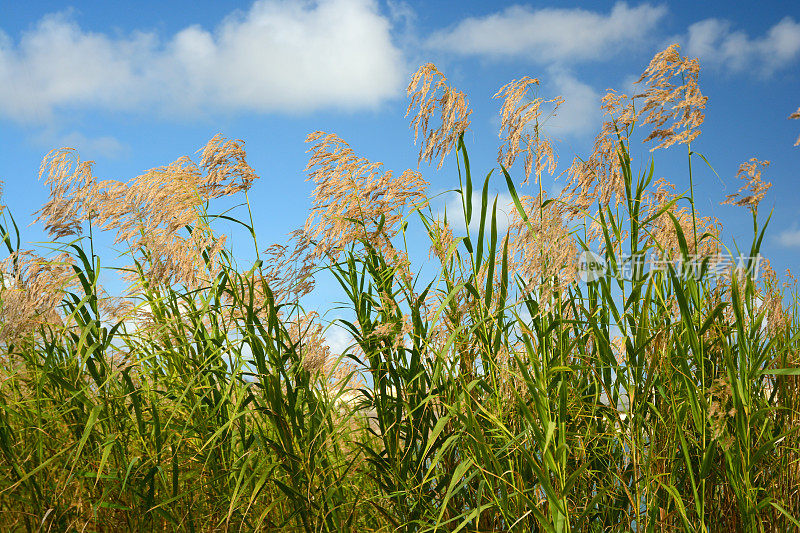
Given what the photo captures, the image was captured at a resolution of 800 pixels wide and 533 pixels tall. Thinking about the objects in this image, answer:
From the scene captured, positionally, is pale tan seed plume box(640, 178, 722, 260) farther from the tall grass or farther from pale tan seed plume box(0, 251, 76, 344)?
pale tan seed plume box(0, 251, 76, 344)

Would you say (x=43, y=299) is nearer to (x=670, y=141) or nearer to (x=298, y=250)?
→ (x=298, y=250)

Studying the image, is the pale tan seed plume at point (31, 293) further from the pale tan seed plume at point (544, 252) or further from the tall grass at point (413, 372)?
the pale tan seed plume at point (544, 252)

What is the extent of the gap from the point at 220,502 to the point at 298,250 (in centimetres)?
98

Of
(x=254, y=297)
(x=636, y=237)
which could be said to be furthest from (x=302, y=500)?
(x=636, y=237)

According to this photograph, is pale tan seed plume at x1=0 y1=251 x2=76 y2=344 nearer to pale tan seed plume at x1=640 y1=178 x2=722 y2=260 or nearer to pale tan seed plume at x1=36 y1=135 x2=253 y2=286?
pale tan seed plume at x1=36 y1=135 x2=253 y2=286

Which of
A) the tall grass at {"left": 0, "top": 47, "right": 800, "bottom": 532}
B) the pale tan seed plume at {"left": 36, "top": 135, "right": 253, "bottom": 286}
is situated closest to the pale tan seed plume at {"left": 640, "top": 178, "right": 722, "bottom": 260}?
the tall grass at {"left": 0, "top": 47, "right": 800, "bottom": 532}

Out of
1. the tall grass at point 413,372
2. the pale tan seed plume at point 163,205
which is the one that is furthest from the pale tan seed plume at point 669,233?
the pale tan seed plume at point 163,205

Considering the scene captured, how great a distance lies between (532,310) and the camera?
7.41 feet

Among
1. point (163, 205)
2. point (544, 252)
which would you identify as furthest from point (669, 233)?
point (163, 205)

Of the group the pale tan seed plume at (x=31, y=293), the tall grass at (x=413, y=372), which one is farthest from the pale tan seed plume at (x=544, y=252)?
the pale tan seed plume at (x=31, y=293)

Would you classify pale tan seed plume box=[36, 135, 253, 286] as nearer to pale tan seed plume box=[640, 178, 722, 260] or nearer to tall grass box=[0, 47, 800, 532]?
tall grass box=[0, 47, 800, 532]

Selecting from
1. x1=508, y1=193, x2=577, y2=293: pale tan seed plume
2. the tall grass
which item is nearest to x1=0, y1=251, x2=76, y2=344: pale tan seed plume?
the tall grass

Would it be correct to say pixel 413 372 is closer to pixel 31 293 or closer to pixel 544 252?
pixel 544 252

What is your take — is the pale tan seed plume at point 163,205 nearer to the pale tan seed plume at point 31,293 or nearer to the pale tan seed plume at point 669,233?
the pale tan seed plume at point 31,293
